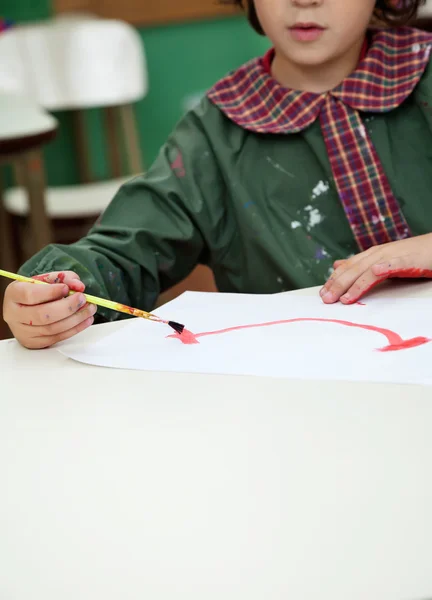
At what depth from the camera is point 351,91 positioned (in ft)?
3.20

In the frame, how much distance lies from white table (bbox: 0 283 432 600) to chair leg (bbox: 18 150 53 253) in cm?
129

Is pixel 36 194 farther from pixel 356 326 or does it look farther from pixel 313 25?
pixel 356 326

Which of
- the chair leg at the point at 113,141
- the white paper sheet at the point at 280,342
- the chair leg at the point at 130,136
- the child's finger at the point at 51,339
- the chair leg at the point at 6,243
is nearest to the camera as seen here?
the white paper sheet at the point at 280,342

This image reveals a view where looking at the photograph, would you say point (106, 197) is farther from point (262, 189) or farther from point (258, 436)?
point (258, 436)

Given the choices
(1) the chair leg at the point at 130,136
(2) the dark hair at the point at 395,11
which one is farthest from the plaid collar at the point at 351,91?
(1) the chair leg at the point at 130,136

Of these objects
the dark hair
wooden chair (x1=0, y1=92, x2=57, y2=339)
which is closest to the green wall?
wooden chair (x1=0, y1=92, x2=57, y2=339)

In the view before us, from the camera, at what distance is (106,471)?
1.52ft

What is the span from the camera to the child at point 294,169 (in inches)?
37.6

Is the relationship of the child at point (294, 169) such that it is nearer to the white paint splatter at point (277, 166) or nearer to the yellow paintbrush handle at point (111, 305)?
the white paint splatter at point (277, 166)

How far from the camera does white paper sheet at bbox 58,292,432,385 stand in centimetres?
58

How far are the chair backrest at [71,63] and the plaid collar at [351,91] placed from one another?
161 cm

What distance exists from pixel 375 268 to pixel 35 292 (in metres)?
0.29

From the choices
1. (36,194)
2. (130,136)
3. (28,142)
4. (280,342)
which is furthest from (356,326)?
(130,136)

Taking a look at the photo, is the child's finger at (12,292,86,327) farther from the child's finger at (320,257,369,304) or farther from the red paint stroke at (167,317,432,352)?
the child's finger at (320,257,369,304)
